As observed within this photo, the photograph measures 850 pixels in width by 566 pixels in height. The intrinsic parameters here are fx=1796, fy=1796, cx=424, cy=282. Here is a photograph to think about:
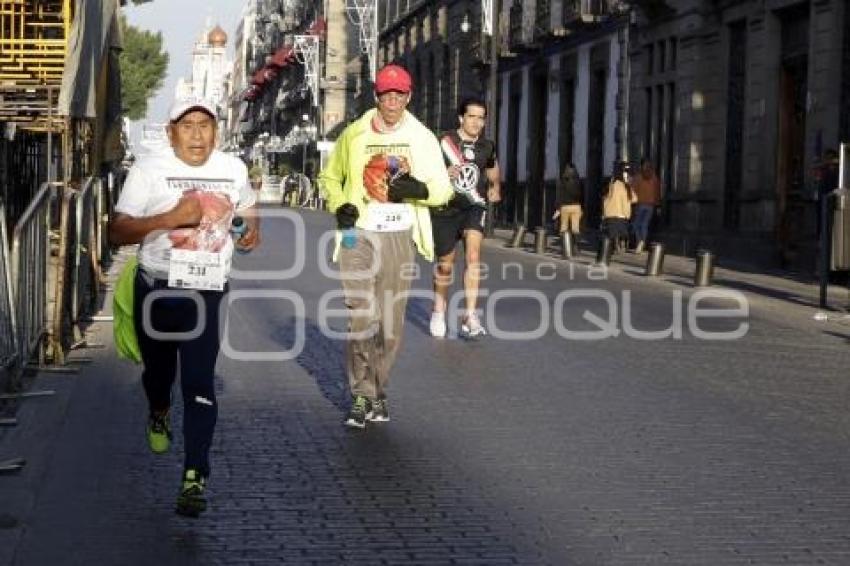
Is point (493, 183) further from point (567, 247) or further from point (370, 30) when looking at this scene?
point (370, 30)

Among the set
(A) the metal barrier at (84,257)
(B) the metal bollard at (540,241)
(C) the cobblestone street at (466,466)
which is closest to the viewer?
(C) the cobblestone street at (466,466)

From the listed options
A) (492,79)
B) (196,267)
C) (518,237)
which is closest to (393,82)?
(196,267)

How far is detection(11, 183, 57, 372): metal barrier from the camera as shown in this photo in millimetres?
10195

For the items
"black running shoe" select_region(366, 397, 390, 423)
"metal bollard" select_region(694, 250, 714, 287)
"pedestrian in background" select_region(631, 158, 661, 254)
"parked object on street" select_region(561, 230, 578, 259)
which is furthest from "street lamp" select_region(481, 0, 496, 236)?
"black running shoe" select_region(366, 397, 390, 423)

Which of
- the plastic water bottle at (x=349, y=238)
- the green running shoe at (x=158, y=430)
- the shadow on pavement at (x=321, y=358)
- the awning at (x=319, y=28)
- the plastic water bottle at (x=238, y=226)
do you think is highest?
the awning at (x=319, y=28)

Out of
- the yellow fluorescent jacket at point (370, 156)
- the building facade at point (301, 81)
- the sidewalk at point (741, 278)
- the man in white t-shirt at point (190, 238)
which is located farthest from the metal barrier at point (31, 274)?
the building facade at point (301, 81)

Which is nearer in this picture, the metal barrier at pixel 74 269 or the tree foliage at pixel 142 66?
the metal barrier at pixel 74 269

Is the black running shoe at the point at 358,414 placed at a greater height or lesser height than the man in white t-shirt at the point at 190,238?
lesser

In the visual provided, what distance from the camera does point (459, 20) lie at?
181 feet

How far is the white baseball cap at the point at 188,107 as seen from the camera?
698cm

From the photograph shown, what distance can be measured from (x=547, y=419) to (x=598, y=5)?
3083 centimetres

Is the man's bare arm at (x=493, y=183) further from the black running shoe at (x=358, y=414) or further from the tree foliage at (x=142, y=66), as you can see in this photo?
the tree foliage at (x=142, y=66)

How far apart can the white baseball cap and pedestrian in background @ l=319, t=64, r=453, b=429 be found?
2047 millimetres

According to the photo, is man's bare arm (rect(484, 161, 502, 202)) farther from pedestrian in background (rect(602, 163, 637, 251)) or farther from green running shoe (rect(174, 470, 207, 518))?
pedestrian in background (rect(602, 163, 637, 251))
